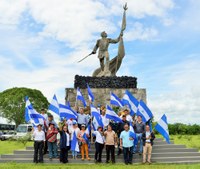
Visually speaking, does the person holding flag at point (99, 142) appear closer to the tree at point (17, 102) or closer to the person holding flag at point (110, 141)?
the person holding flag at point (110, 141)

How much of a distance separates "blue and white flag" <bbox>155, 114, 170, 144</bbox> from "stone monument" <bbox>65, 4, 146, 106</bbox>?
6.78 meters

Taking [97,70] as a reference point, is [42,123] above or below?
below

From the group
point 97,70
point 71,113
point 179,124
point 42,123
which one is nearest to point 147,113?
point 71,113

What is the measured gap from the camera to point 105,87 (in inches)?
811

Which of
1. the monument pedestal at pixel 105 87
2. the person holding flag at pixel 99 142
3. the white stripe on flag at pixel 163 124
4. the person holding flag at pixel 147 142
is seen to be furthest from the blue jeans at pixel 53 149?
the monument pedestal at pixel 105 87

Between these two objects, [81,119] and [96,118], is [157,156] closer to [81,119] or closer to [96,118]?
[96,118]

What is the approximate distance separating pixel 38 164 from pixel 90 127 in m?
2.67

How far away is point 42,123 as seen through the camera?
14.0 meters

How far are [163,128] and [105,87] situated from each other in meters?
7.47

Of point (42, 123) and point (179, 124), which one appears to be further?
point (179, 124)

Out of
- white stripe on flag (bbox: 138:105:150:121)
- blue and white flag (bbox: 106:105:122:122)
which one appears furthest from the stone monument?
blue and white flag (bbox: 106:105:122:122)

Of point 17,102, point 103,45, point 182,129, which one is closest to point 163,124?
point 103,45

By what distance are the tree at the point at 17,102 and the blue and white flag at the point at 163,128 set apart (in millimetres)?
35475

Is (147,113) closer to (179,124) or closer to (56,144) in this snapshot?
(56,144)
